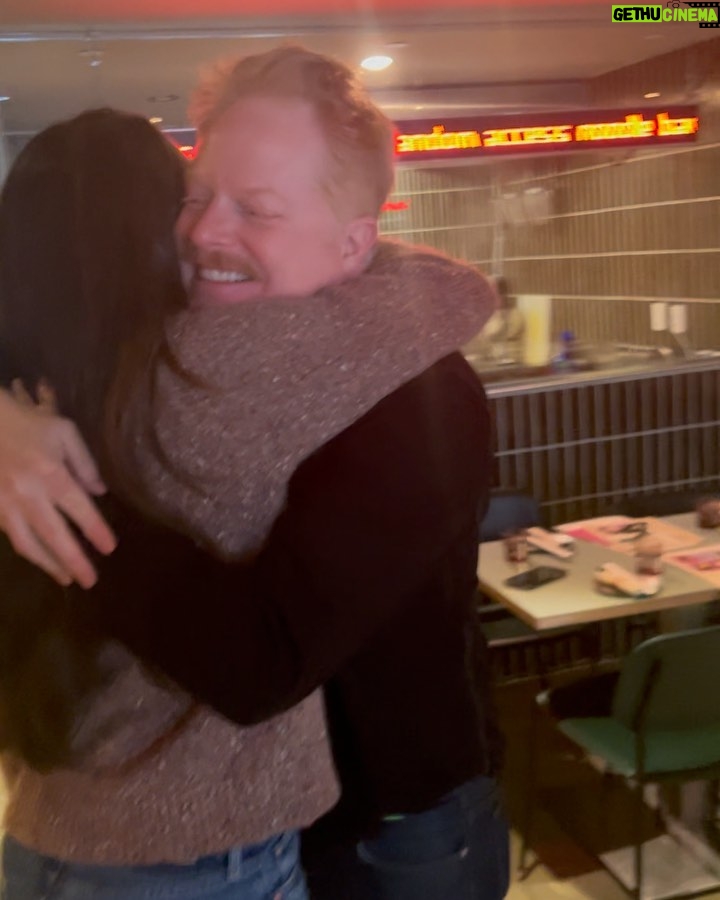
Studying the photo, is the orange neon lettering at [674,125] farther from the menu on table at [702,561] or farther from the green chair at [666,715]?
the green chair at [666,715]

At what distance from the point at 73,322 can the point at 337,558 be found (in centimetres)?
26

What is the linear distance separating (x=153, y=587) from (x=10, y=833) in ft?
Answer: 0.87

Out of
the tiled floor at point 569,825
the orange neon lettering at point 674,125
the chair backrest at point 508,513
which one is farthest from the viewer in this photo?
the orange neon lettering at point 674,125

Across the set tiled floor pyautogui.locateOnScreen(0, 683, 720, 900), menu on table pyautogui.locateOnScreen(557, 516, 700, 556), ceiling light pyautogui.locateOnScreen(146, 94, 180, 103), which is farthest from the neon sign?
tiled floor pyautogui.locateOnScreen(0, 683, 720, 900)

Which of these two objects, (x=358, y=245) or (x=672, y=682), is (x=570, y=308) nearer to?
(x=672, y=682)

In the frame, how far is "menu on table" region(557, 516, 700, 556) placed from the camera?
9.23 feet

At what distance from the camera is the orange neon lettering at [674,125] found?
4082 millimetres

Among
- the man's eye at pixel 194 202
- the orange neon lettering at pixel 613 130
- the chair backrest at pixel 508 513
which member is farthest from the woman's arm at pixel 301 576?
the orange neon lettering at pixel 613 130

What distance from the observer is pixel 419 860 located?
0.90 meters

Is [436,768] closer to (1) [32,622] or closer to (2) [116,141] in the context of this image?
(1) [32,622]

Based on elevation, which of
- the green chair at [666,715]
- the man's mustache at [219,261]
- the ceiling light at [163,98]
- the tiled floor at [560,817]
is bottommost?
the tiled floor at [560,817]

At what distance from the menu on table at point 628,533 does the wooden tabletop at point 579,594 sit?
107mm

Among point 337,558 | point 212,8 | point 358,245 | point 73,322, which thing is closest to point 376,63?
point 212,8

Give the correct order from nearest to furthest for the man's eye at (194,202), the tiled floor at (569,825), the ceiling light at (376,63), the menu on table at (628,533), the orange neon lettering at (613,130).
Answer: the man's eye at (194,202) < the tiled floor at (569,825) < the menu on table at (628,533) < the orange neon lettering at (613,130) < the ceiling light at (376,63)
